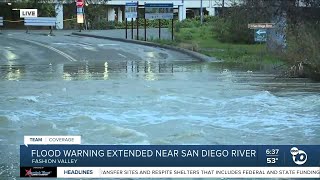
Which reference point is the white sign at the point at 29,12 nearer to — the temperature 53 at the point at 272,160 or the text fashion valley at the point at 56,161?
the text fashion valley at the point at 56,161

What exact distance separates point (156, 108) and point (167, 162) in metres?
5.57

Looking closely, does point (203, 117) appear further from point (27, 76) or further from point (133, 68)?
point (133, 68)

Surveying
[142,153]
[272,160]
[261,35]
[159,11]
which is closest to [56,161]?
[142,153]

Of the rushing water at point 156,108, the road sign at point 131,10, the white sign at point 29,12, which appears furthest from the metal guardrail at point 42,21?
the rushing water at point 156,108

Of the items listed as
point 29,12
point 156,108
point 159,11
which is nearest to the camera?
point 156,108

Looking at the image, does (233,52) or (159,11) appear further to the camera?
(159,11)

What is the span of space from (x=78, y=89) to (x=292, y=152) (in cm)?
864

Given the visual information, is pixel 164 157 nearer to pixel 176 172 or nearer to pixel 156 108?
pixel 176 172

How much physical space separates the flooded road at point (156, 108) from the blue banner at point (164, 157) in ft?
3.64

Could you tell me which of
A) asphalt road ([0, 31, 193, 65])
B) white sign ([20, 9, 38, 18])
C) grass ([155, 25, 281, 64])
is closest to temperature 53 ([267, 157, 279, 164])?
grass ([155, 25, 281, 64])

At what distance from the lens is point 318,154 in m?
5.02

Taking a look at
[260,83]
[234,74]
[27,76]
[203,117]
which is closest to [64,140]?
[203,117]

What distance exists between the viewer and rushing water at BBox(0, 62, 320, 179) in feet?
25.3

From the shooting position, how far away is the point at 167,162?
4.68 meters
